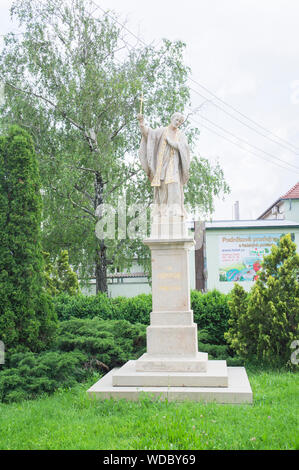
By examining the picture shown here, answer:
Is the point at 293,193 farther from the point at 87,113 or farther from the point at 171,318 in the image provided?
the point at 171,318

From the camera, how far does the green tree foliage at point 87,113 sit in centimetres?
1156

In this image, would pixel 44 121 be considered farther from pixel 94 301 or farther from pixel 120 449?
pixel 120 449

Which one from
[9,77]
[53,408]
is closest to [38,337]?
[53,408]

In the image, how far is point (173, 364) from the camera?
19.1 feet

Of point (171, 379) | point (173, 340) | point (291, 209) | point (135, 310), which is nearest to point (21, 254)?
point (173, 340)

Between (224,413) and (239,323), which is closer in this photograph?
(224,413)

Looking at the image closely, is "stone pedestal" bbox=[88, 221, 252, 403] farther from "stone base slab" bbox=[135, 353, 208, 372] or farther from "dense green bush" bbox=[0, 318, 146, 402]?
"dense green bush" bbox=[0, 318, 146, 402]

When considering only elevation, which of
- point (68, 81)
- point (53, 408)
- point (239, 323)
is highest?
point (68, 81)

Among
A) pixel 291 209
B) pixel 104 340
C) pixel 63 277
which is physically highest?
pixel 291 209

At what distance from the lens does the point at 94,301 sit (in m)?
9.84

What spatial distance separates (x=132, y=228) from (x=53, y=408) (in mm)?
7356

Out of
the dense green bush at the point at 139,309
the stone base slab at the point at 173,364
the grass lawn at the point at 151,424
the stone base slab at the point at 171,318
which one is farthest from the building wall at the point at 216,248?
the grass lawn at the point at 151,424

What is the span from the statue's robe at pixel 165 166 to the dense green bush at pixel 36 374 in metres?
2.78

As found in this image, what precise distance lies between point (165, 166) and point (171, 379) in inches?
127
